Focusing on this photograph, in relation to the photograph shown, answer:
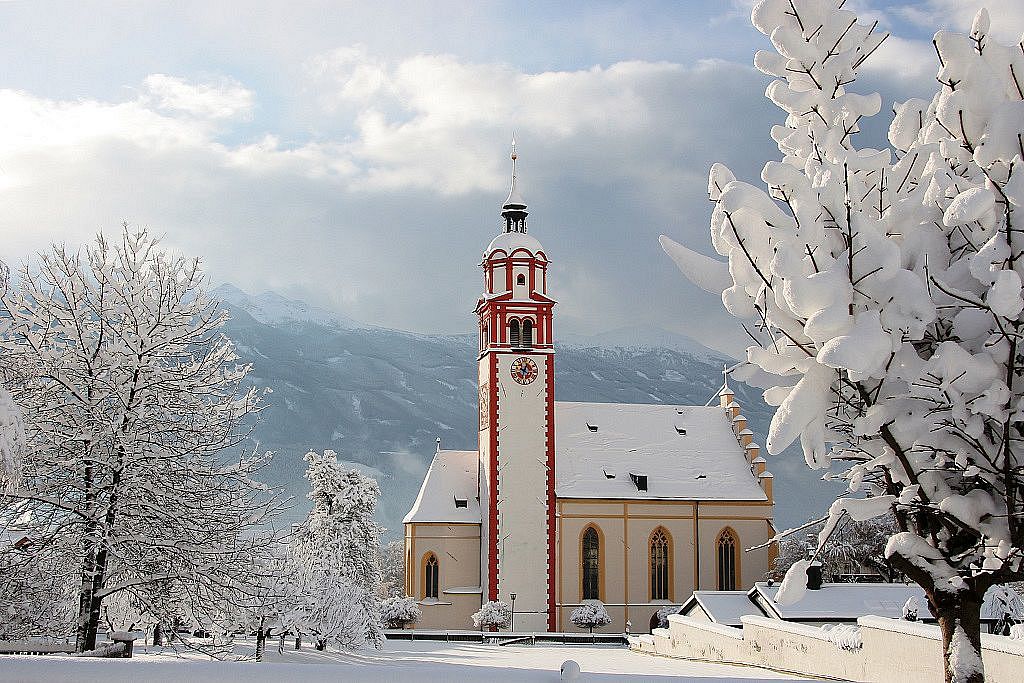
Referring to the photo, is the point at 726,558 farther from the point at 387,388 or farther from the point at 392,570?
the point at 387,388

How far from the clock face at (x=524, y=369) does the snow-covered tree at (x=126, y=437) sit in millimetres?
27812

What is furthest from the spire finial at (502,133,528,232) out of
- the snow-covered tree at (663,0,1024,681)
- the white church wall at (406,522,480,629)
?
the snow-covered tree at (663,0,1024,681)

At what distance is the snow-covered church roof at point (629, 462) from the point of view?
40688 millimetres

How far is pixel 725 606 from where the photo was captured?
30891 millimetres

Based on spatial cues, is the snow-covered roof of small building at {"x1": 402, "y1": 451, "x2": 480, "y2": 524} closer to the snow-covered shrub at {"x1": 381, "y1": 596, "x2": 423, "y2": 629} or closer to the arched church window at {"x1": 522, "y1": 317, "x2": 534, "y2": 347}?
the snow-covered shrub at {"x1": 381, "y1": 596, "x2": 423, "y2": 629}

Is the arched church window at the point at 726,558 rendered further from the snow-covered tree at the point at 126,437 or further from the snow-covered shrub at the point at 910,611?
the snow-covered tree at the point at 126,437

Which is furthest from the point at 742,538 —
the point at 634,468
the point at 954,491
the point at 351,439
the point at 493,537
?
the point at 351,439

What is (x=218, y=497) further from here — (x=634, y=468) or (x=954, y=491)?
(x=634, y=468)

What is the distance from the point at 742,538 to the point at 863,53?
38.9m

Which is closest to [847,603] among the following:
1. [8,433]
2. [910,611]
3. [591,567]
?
[910,611]

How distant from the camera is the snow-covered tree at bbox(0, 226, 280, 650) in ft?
38.8

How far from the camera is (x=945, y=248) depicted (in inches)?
164

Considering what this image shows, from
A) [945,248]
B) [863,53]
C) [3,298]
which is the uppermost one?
[3,298]

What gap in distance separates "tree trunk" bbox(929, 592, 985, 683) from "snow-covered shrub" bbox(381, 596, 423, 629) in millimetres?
34950
